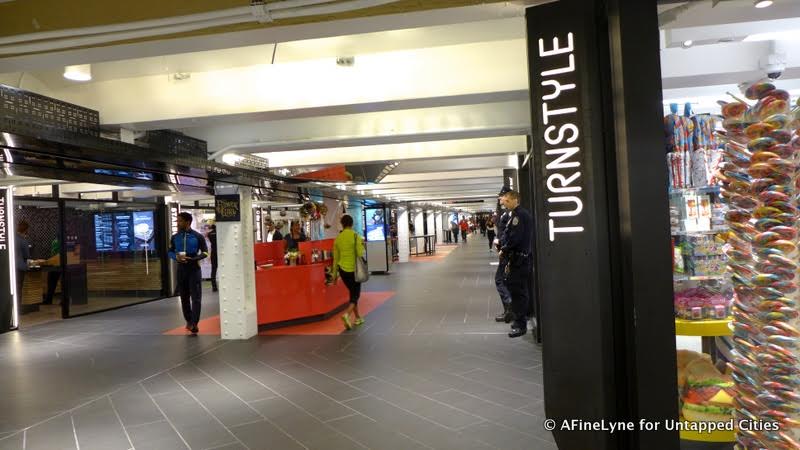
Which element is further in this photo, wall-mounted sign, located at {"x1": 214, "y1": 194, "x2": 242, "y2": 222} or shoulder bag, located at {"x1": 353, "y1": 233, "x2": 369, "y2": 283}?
shoulder bag, located at {"x1": 353, "y1": 233, "x2": 369, "y2": 283}

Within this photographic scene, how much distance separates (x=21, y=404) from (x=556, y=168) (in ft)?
16.5

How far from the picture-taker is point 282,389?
4578mm

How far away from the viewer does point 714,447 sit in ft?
9.47

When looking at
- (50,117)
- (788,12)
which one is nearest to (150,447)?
(50,117)

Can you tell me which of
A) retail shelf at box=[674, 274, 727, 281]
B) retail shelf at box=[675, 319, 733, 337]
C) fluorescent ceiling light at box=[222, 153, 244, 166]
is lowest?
retail shelf at box=[675, 319, 733, 337]

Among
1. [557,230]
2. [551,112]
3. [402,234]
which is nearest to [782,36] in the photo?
[551,112]

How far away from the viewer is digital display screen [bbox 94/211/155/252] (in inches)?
455

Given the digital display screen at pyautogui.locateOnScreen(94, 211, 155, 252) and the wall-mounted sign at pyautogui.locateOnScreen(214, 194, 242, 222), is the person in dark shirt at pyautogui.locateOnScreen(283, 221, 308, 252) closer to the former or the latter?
the wall-mounted sign at pyautogui.locateOnScreen(214, 194, 242, 222)

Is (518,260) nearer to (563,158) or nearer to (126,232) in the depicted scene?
(563,158)

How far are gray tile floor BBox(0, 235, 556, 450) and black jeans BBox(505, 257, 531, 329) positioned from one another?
11.4 inches

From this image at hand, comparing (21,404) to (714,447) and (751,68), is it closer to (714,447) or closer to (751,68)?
(714,447)

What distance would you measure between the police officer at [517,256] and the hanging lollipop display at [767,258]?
11.3ft

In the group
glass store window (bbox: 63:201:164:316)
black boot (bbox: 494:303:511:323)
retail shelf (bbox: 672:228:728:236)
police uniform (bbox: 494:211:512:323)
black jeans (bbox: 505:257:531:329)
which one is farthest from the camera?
glass store window (bbox: 63:201:164:316)

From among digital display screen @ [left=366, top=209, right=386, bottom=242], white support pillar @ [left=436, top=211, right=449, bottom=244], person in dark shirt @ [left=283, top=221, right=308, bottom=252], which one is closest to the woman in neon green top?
person in dark shirt @ [left=283, top=221, right=308, bottom=252]
